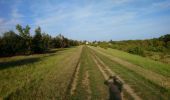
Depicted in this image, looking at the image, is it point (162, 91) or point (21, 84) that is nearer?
point (162, 91)

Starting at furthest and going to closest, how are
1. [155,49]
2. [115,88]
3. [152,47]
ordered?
[152,47]
[155,49]
[115,88]

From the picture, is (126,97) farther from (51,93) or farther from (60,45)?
(60,45)

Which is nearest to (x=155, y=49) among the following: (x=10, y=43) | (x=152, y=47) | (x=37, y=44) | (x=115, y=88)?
(x=152, y=47)

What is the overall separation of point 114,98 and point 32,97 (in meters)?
5.78

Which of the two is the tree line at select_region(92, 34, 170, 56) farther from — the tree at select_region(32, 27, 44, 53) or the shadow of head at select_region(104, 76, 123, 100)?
the shadow of head at select_region(104, 76, 123, 100)

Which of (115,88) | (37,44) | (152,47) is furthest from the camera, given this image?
(152,47)

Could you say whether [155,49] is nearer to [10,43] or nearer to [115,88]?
[10,43]

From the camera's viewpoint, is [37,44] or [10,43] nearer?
[10,43]

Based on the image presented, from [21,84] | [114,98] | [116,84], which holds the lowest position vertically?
[21,84]

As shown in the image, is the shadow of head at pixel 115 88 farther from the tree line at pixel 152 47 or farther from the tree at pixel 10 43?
the tree at pixel 10 43

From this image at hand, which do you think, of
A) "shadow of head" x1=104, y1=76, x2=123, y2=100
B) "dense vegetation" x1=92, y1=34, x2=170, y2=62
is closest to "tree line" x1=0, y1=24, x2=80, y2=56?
"dense vegetation" x1=92, y1=34, x2=170, y2=62

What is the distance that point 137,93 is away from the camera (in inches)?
446

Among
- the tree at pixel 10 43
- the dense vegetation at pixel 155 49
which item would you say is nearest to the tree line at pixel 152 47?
the dense vegetation at pixel 155 49

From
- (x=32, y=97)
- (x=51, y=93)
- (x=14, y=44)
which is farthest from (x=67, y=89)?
(x=14, y=44)
